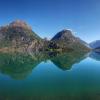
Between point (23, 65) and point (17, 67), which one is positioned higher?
point (23, 65)

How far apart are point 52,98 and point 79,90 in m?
7.10

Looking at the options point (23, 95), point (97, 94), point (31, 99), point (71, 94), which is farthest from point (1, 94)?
point (97, 94)

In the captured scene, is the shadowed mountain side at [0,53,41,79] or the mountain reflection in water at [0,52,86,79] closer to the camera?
the shadowed mountain side at [0,53,41,79]

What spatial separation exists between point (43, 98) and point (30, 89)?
23.8 ft

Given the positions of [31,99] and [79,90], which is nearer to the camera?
[31,99]

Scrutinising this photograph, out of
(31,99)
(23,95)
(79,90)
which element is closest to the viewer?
(31,99)

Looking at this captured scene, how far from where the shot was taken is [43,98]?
3061 centimetres

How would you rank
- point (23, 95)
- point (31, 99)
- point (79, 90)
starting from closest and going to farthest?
point (31, 99), point (23, 95), point (79, 90)

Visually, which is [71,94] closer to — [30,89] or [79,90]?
[79,90]

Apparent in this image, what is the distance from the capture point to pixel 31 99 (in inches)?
1186

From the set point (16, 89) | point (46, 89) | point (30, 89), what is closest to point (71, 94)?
point (46, 89)

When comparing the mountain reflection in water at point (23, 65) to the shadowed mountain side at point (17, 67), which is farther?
the mountain reflection in water at point (23, 65)

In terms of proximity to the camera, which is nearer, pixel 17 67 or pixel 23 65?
pixel 17 67

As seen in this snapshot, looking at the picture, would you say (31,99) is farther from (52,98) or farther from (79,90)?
(79,90)
